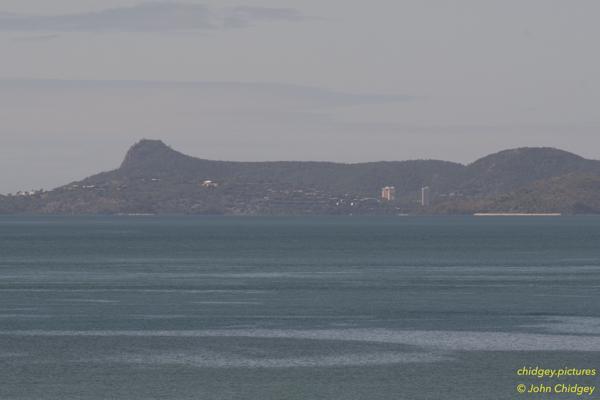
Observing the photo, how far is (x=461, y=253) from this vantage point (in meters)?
187

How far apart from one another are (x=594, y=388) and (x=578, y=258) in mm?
118940

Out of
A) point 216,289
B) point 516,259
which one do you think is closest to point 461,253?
point 516,259

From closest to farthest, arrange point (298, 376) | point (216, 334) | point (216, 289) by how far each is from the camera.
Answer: point (298, 376)
point (216, 334)
point (216, 289)

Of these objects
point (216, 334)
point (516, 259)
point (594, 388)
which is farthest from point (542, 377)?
point (516, 259)

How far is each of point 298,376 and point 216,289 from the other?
49969mm

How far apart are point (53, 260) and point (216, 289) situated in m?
61.0

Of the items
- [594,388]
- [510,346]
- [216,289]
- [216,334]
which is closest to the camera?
[594,388]

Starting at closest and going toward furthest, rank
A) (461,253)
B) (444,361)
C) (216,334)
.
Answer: (444,361)
(216,334)
(461,253)

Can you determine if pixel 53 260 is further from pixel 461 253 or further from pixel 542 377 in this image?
pixel 542 377

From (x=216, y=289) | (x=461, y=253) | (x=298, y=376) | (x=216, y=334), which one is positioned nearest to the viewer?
(x=298, y=376)

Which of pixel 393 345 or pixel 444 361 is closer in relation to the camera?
pixel 444 361

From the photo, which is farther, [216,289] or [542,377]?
[216,289]

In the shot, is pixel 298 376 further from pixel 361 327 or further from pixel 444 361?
pixel 361 327

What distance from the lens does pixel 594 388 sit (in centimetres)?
5219
